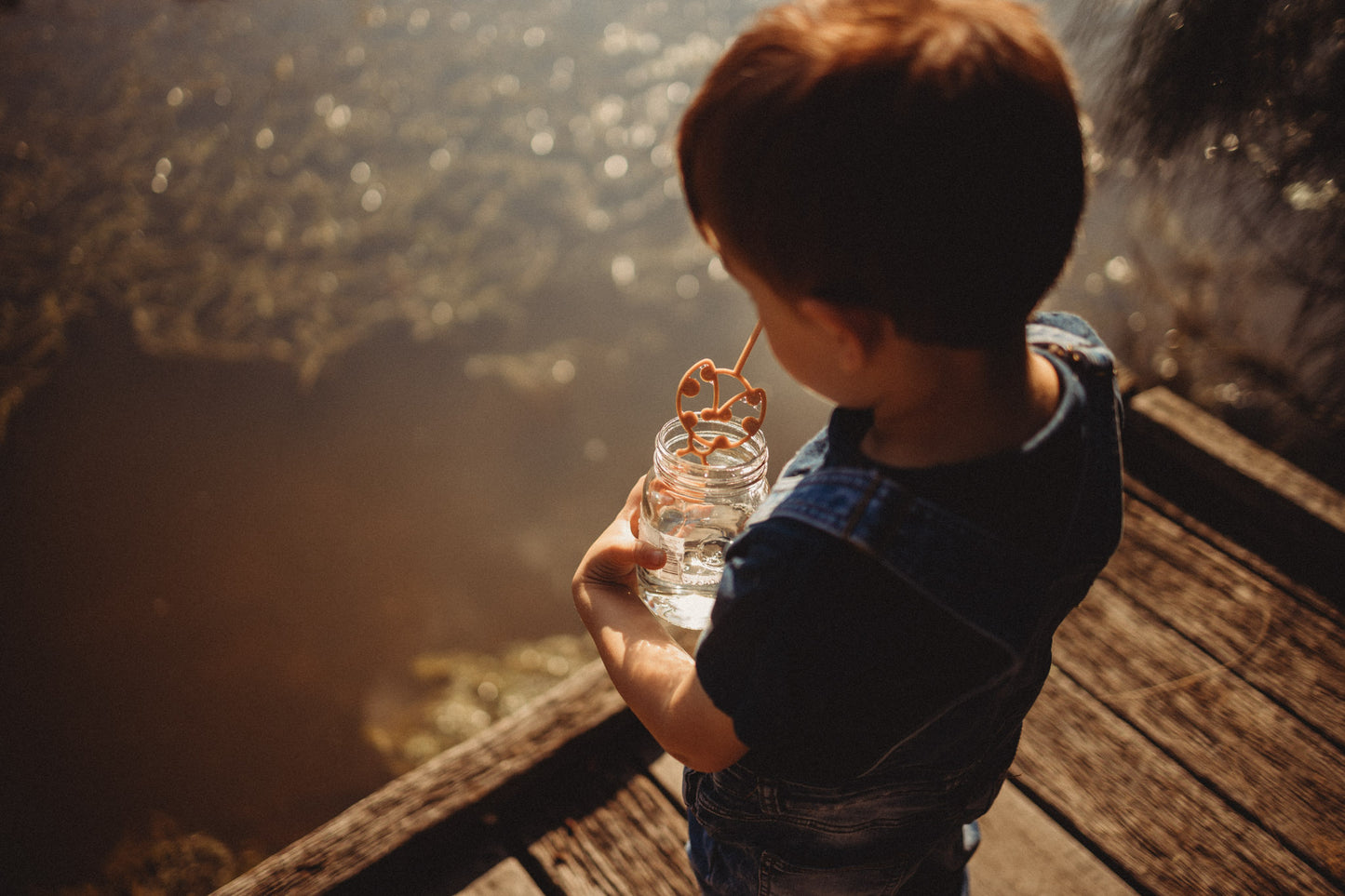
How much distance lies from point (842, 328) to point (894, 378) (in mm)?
65

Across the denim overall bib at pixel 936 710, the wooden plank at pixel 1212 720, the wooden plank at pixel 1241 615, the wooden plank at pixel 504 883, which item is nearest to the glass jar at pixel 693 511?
the denim overall bib at pixel 936 710

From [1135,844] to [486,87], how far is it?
4.32m

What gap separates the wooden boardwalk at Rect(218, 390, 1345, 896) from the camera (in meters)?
1.38

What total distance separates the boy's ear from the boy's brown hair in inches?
0.4

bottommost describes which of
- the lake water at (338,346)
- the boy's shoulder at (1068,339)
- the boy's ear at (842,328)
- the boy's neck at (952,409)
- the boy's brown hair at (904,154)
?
the lake water at (338,346)

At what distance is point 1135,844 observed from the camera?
1448 mm

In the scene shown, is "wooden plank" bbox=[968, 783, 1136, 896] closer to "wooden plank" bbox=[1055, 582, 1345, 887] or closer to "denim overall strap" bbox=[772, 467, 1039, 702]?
"wooden plank" bbox=[1055, 582, 1345, 887]

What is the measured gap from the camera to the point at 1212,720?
1.61 meters

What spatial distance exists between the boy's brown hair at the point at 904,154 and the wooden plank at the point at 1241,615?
4.67 ft

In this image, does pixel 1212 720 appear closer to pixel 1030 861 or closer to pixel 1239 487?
pixel 1030 861

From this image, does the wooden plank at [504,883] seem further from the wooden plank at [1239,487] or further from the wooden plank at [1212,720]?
the wooden plank at [1239,487]

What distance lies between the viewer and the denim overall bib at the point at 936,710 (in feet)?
2.25

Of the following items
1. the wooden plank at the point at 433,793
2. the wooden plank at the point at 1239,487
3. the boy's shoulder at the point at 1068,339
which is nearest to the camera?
the boy's shoulder at the point at 1068,339

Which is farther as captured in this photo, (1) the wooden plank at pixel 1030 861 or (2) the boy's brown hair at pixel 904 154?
(1) the wooden plank at pixel 1030 861
